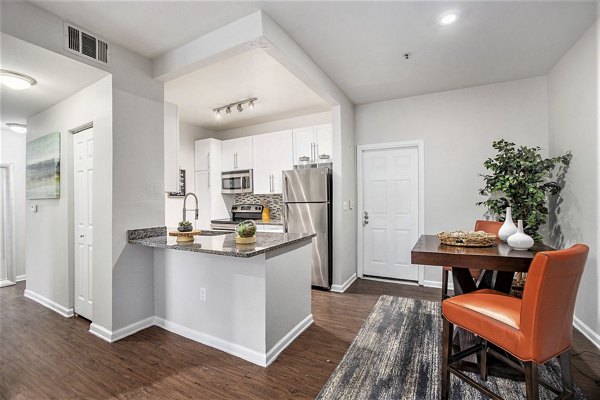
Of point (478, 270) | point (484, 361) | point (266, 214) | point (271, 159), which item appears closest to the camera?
point (484, 361)

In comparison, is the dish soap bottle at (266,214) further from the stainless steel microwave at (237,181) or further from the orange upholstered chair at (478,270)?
the orange upholstered chair at (478,270)

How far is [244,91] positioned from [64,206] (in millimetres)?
2443

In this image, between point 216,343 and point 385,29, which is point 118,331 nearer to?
point 216,343

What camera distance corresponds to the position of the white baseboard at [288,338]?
6.86ft

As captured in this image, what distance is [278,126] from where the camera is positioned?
16.4 feet

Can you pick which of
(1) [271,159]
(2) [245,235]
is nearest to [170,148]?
(2) [245,235]

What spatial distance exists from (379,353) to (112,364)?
2017 millimetres

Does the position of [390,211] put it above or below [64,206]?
below

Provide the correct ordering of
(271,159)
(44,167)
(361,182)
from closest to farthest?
(44,167) → (361,182) → (271,159)

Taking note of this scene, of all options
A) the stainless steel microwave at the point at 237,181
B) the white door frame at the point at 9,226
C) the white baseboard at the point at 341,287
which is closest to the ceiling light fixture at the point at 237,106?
the stainless steel microwave at the point at 237,181

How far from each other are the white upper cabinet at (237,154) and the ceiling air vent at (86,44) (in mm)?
2636

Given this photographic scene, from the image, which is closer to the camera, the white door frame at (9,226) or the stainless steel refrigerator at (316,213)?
the stainless steel refrigerator at (316,213)

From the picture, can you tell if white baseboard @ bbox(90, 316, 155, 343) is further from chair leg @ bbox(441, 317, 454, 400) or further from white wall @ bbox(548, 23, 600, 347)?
white wall @ bbox(548, 23, 600, 347)

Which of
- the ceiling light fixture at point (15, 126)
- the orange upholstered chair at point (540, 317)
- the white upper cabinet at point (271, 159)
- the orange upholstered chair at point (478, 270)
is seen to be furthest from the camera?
the white upper cabinet at point (271, 159)
